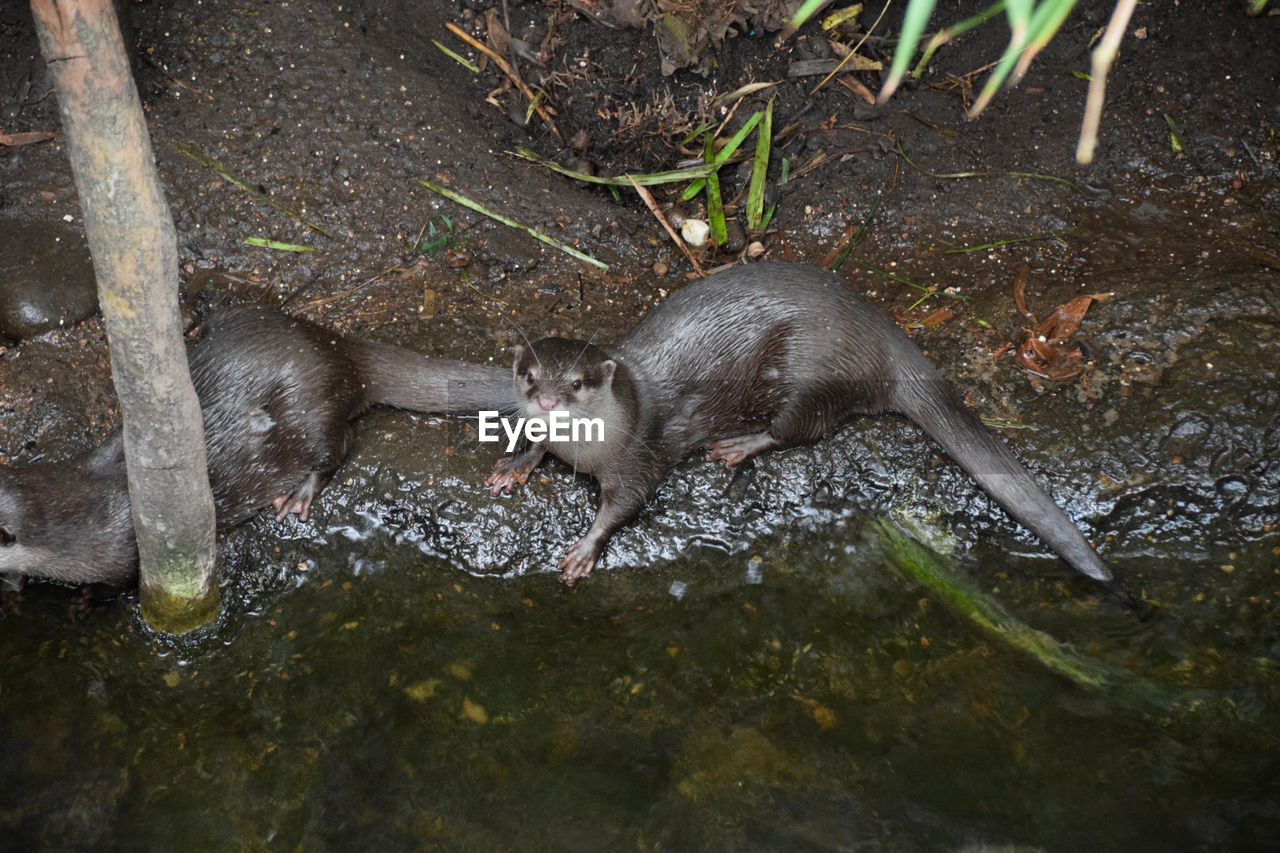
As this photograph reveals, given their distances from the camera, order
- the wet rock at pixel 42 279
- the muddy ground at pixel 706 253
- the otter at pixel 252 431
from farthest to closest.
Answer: the wet rock at pixel 42 279 → the muddy ground at pixel 706 253 → the otter at pixel 252 431

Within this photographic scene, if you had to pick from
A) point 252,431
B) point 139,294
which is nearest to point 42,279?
point 252,431

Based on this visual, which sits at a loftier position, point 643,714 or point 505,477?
point 505,477

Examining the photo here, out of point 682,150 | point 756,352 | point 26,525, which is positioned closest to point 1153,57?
point 682,150

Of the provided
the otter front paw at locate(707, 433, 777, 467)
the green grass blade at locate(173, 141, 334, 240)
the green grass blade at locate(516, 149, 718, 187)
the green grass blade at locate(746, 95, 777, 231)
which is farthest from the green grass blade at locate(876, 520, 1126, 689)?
the green grass blade at locate(173, 141, 334, 240)

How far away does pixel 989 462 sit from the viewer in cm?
247

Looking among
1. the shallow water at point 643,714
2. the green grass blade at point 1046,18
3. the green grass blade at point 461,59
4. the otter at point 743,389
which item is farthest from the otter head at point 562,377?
the green grass blade at point 1046,18

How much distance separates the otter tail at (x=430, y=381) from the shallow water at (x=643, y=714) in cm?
38

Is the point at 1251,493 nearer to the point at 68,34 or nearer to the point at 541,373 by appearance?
the point at 541,373

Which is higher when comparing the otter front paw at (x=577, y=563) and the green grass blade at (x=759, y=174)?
the green grass blade at (x=759, y=174)

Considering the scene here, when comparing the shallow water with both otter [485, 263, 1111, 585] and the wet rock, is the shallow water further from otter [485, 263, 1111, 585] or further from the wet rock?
the wet rock

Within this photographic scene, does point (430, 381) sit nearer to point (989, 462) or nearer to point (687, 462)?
point (687, 462)

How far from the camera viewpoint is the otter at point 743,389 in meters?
2.53

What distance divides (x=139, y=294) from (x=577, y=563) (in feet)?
3.77

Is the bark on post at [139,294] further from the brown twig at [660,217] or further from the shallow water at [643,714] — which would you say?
the brown twig at [660,217]
